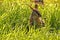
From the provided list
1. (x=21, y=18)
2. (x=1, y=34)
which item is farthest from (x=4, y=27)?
(x=21, y=18)

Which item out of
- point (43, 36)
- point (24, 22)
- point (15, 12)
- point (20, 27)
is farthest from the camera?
point (15, 12)

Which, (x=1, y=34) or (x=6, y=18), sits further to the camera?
(x=6, y=18)

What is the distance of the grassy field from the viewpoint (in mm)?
2357

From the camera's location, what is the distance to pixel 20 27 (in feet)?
8.38

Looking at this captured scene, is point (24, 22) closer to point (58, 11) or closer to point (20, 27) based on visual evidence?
point (20, 27)

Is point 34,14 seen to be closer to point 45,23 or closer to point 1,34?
point 45,23

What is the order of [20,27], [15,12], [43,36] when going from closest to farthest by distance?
[43,36] < [20,27] < [15,12]

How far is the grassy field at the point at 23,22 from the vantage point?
236 centimetres

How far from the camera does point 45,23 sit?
9.20 feet

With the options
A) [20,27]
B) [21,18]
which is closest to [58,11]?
[21,18]

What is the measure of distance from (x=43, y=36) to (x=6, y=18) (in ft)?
2.02

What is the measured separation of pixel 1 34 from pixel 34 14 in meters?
0.53

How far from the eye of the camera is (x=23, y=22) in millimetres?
2756

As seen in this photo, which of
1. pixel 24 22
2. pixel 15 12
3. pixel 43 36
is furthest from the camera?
pixel 15 12
